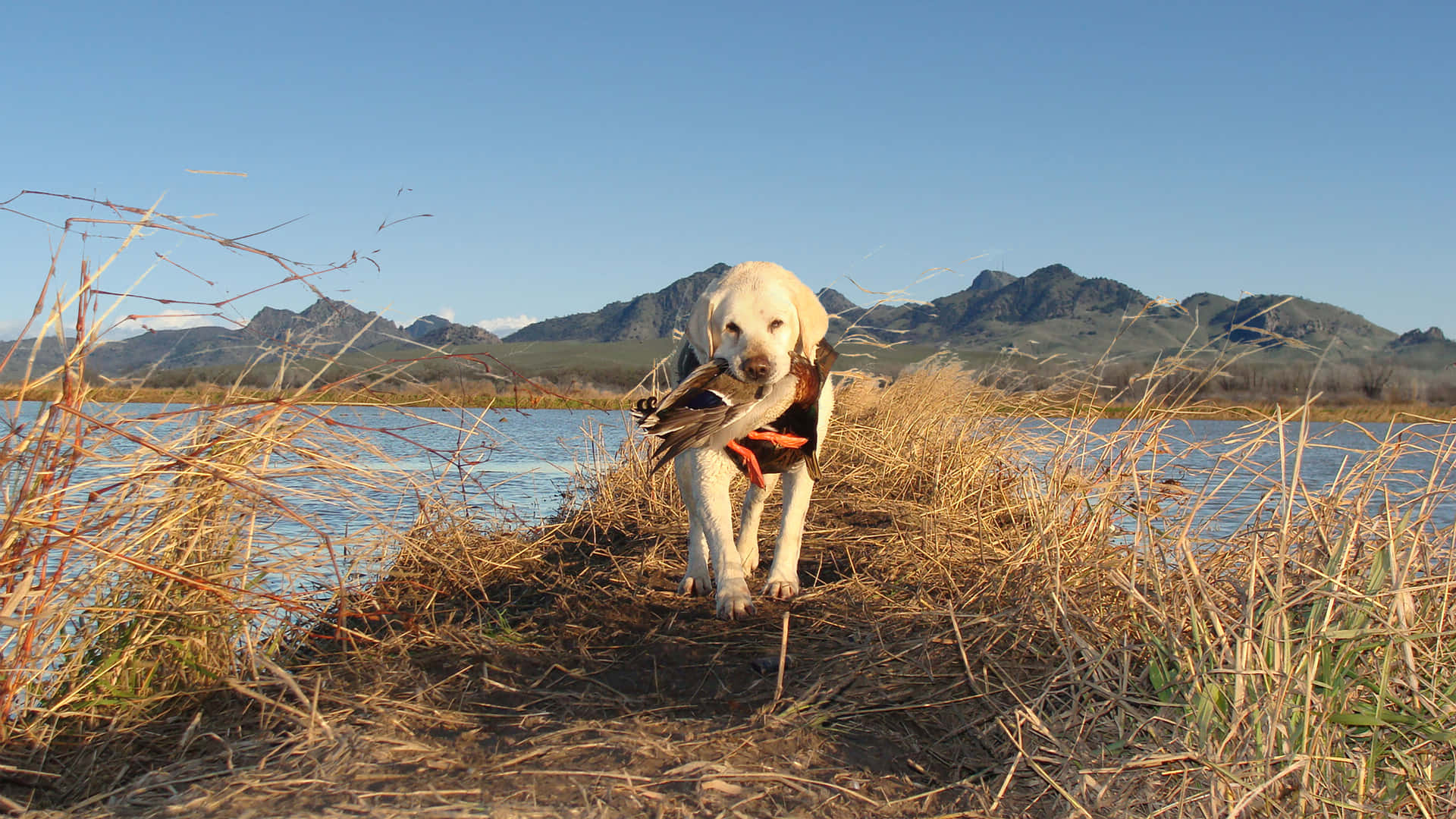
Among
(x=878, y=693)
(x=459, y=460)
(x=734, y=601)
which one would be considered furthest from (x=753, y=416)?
(x=459, y=460)

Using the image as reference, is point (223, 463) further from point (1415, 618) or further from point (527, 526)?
point (1415, 618)

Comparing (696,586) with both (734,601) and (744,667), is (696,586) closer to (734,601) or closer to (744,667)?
(734,601)

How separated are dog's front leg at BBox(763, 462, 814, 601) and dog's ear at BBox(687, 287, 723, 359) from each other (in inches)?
24.0

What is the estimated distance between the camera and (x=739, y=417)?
3492 millimetres

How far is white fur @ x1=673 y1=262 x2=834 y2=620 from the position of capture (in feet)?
11.6

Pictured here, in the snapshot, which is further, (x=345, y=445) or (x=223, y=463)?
(x=345, y=445)

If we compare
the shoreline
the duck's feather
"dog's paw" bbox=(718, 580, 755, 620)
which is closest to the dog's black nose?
the duck's feather

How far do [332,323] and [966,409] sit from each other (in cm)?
495

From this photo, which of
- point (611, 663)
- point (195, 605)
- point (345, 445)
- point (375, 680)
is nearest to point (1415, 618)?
point (611, 663)

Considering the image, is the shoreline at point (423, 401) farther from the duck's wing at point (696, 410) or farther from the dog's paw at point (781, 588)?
the dog's paw at point (781, 588)

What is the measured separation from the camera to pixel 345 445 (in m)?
3.33

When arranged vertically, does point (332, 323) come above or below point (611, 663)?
above

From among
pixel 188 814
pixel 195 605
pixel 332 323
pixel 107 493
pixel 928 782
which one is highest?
A: pixel 332 323

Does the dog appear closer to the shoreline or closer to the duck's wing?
the duck's wing
